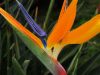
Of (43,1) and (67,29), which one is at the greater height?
(67,29)

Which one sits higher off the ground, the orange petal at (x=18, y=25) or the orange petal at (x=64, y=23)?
the orange petal at (x=18, y=25)

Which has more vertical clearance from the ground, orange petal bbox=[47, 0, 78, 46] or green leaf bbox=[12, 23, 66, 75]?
orange petal bbox=[47, 0, 78, 46]

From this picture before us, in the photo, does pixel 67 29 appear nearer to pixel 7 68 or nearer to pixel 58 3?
pixel 7 68

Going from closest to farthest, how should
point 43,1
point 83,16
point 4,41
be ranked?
point 4,41 < point 83,16 < point 43,1

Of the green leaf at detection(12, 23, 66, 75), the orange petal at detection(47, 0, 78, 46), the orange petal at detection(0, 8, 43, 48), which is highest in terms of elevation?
the orange petal at detection(0, 8, 43, 48)

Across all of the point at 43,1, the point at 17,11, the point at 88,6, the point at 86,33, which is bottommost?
the point at 88,6

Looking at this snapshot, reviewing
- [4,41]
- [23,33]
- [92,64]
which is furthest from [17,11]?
[23,33]
